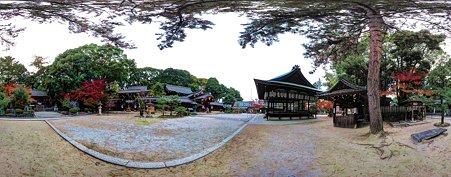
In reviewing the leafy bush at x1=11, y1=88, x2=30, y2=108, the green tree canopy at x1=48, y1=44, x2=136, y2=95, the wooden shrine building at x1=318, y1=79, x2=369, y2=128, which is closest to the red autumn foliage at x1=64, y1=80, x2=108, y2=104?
the green tree canopy at x1=48, y1=44, x2=136, y2=95

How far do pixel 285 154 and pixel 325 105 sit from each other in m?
0.79

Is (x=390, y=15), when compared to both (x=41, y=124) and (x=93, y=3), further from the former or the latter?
(x=41, y=124)

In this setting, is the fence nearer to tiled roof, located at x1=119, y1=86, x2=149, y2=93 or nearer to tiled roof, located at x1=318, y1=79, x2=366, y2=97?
tiled roof, located at x1=318, y1=79, x2=366, y2=97

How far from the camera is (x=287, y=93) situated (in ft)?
8.23

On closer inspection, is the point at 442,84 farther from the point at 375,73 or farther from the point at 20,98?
the point at 20,98

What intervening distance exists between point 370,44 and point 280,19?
1083 millimetres

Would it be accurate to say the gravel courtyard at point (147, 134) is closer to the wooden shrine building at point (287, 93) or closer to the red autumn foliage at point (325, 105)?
the wooden shrine building at point (287, 93)

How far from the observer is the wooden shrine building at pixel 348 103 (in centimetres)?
271

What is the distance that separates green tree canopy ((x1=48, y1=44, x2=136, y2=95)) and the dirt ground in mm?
573

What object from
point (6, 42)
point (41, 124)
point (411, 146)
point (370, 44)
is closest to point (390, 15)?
point (370, 44)

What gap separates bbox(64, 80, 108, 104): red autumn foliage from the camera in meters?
2.35

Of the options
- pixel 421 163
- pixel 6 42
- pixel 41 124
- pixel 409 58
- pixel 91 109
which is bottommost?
pixel 421 163

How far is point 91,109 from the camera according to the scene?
2486 millimetres

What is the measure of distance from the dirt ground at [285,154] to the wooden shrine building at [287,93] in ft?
0.61
